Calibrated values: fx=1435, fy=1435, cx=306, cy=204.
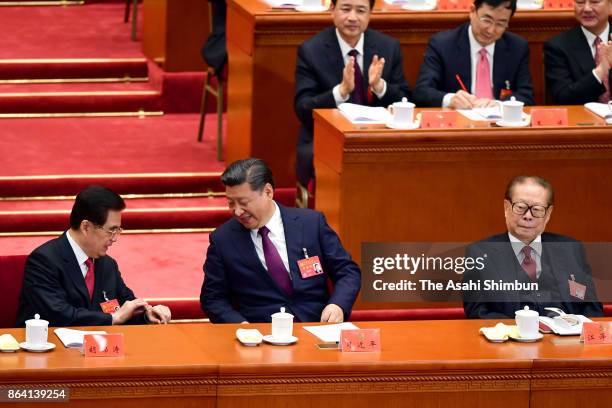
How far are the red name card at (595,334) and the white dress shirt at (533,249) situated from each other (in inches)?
20.9

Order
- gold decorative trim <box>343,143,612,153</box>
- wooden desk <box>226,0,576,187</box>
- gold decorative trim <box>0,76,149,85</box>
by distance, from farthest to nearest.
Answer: gold decorative trim <box>0,76,149,85</box>, wooden desk <box>226,0,576,187</box>, gold decorative trim <box>343,143,612,153</box>

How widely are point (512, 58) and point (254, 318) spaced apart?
75.2 inches

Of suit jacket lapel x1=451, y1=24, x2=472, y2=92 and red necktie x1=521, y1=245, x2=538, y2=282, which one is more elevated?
suit jacket lapel x1=451, y1=24, x2=472, y2=92

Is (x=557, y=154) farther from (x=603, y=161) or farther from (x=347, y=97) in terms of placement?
(x=347, y=97)

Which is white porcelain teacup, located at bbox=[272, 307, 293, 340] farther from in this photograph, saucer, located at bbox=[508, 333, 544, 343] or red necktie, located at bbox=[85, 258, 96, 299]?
red necktie, located at bbox=[85, 258, 96, 299]

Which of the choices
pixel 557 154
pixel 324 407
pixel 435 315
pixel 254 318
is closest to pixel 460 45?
pixel 557 154

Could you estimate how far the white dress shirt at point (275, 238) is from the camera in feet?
15.5

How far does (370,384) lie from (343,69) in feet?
7.25

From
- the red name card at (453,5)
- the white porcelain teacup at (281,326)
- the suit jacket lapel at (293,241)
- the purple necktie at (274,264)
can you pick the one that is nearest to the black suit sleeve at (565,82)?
the red name card at (453,5)

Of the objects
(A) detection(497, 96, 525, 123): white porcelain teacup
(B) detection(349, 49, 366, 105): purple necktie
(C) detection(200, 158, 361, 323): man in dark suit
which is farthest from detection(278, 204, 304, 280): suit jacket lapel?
(B) detection(349, 49, 366, 105): purple necktie

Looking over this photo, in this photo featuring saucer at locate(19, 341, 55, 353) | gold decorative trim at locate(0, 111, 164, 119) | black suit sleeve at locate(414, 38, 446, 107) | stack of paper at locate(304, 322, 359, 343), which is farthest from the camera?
gold decorative trim at locate(0, 111, 164, 119)

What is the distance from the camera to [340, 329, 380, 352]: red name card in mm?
3988

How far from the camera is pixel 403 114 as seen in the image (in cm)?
530

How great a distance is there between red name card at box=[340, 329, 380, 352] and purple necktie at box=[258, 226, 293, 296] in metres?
0.75
